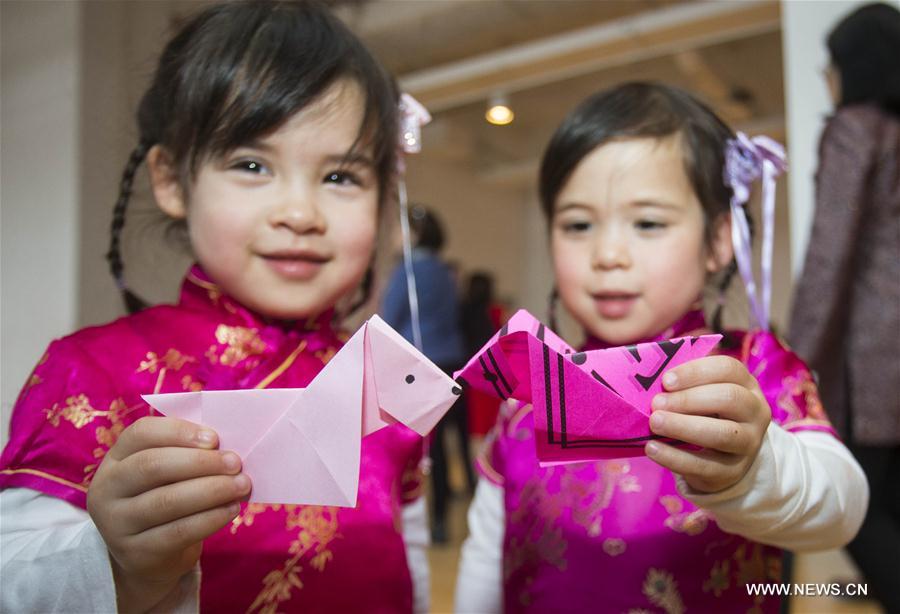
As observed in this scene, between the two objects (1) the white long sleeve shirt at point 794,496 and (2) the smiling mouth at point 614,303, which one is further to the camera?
(2) the smiling mouth at point 614,303

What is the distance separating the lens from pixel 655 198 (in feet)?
2.56

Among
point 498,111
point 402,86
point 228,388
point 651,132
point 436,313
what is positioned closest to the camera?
point 228,388

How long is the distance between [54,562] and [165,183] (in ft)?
1.26

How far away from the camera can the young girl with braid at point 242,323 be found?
23.0 inches

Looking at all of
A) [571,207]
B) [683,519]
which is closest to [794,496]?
[683,519]

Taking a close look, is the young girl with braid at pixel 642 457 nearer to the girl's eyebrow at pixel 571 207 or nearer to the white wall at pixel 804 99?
the girl's eyebrow at pixel 571 207

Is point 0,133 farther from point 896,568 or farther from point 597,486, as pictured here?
point 896,568

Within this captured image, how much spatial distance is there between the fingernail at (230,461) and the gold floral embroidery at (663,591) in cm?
46

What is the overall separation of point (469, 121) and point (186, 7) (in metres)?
5.19

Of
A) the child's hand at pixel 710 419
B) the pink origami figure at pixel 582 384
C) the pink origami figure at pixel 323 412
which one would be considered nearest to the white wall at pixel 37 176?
the pink origami figure at pixel 323 412

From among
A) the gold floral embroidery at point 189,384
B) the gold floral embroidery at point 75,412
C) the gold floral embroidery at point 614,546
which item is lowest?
the gold floral embroidery at point 614,546

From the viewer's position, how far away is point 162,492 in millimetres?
465

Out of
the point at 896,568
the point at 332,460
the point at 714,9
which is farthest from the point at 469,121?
the point at 332,460

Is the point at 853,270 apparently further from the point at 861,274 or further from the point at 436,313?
the point at 436,313
